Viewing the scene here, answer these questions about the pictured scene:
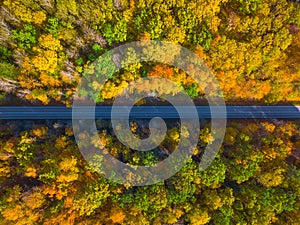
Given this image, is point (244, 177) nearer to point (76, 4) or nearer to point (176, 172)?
point (176, 172)

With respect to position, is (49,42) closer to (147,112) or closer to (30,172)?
(30,172)

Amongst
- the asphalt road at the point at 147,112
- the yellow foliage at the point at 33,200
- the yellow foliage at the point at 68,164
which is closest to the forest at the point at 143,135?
the yellow foliage at the point at 33,200

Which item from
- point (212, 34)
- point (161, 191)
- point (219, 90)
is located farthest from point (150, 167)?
point (212, 34)

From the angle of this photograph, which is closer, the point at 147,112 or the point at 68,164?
the point at 68,164

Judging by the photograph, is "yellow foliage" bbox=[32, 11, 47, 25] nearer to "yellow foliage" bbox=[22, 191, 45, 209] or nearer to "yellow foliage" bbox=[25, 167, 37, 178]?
"yellow foliage" bbox=[25, 167, 37, 178]

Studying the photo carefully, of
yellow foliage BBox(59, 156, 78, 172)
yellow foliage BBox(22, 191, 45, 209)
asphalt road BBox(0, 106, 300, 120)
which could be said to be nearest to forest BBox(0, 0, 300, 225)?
yellow foliage BBox(22, 191, 45, 209)

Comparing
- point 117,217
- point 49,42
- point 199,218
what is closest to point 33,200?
point 117,217

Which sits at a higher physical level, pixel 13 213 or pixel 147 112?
pixel 147 112
